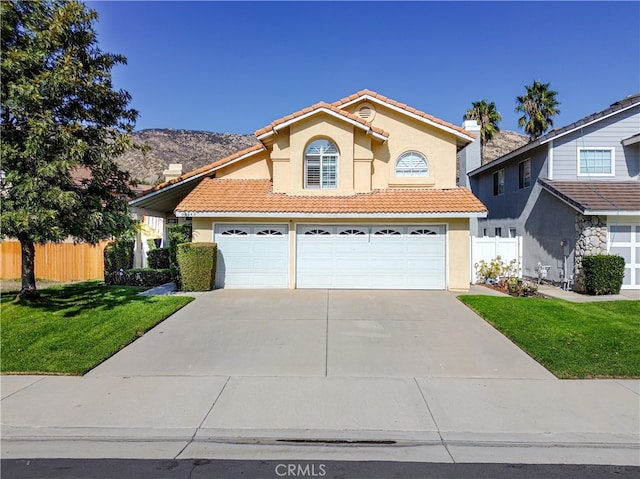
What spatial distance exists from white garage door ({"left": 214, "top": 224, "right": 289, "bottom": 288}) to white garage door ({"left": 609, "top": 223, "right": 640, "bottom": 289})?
10804 mm

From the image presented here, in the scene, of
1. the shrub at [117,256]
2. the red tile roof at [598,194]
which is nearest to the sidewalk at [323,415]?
the red tile roof at [598,194]

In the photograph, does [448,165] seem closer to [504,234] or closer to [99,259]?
[504,234]

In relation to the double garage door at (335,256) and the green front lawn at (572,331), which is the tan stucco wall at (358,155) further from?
the green front lawn at (572,331)

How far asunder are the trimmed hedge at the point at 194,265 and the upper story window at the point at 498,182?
14700 millimetres

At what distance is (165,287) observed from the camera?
1434 cm

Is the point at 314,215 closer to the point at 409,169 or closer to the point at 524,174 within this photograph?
the point at 409,169

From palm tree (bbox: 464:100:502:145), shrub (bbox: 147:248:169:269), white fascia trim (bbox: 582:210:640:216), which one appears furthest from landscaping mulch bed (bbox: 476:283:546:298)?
palm tree (bbox: 464:100:502:145)

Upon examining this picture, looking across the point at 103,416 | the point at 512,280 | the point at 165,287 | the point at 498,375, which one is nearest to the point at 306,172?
the point at 165,287

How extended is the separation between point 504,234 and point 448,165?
7.08 m

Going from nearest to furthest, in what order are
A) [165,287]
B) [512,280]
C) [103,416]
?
[103,416], [512,280], [165,287]

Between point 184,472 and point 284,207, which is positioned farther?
point 284,207

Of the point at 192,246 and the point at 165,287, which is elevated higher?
the point at 192,246

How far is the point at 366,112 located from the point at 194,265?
795 centimetres

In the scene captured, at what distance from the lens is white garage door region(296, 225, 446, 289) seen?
13.7 metres
